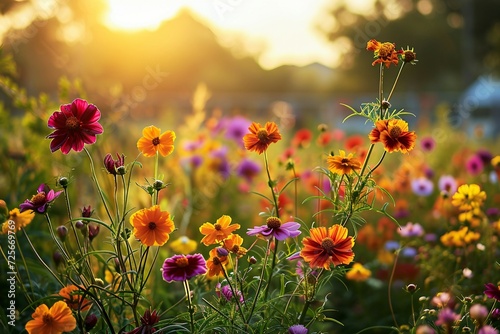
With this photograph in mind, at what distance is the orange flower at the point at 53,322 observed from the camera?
124 cm

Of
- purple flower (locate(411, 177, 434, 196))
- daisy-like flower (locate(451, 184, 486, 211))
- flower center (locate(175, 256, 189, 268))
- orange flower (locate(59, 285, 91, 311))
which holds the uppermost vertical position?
purple flower (locate(411, 177, 434, 196))

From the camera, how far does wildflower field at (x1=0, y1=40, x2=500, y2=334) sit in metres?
1.30

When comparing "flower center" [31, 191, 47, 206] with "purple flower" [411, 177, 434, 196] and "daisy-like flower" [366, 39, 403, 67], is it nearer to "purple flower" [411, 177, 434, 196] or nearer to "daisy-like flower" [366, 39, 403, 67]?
"daisy-like flower" [366, 39, 403, 67]

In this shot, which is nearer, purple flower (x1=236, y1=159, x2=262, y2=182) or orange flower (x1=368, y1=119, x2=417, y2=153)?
orange flower (x1=368, y1=119, x2=417, y2=153)

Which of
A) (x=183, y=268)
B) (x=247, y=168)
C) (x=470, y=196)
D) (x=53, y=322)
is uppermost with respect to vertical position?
(x=247, y=168)

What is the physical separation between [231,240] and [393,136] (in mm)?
428

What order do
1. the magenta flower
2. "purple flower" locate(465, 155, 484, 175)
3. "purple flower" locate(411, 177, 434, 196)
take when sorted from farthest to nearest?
"purple flower" locate(465, 155, 484, 175) → "purple flower" locate(411, 177, 434, 196) → the magenta flower

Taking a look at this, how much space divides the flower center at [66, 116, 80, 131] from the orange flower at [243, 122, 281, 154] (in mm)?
377

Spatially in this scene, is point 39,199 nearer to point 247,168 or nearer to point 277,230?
point 277,230

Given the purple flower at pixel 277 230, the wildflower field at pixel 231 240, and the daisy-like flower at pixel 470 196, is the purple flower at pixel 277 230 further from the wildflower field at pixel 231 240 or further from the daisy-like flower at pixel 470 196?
the daisy-like flower at pixel 470 196

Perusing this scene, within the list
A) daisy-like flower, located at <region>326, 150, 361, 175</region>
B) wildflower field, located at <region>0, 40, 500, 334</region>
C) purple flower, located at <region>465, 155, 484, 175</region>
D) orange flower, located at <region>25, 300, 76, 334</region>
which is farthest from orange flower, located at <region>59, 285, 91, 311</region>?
purple flower, located at <region>465, 155, 484, 175</region>

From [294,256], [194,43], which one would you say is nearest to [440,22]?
[194,43]

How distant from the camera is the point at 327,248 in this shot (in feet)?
4.09

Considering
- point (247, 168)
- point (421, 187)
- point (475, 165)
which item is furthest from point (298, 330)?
point (475, 165)
